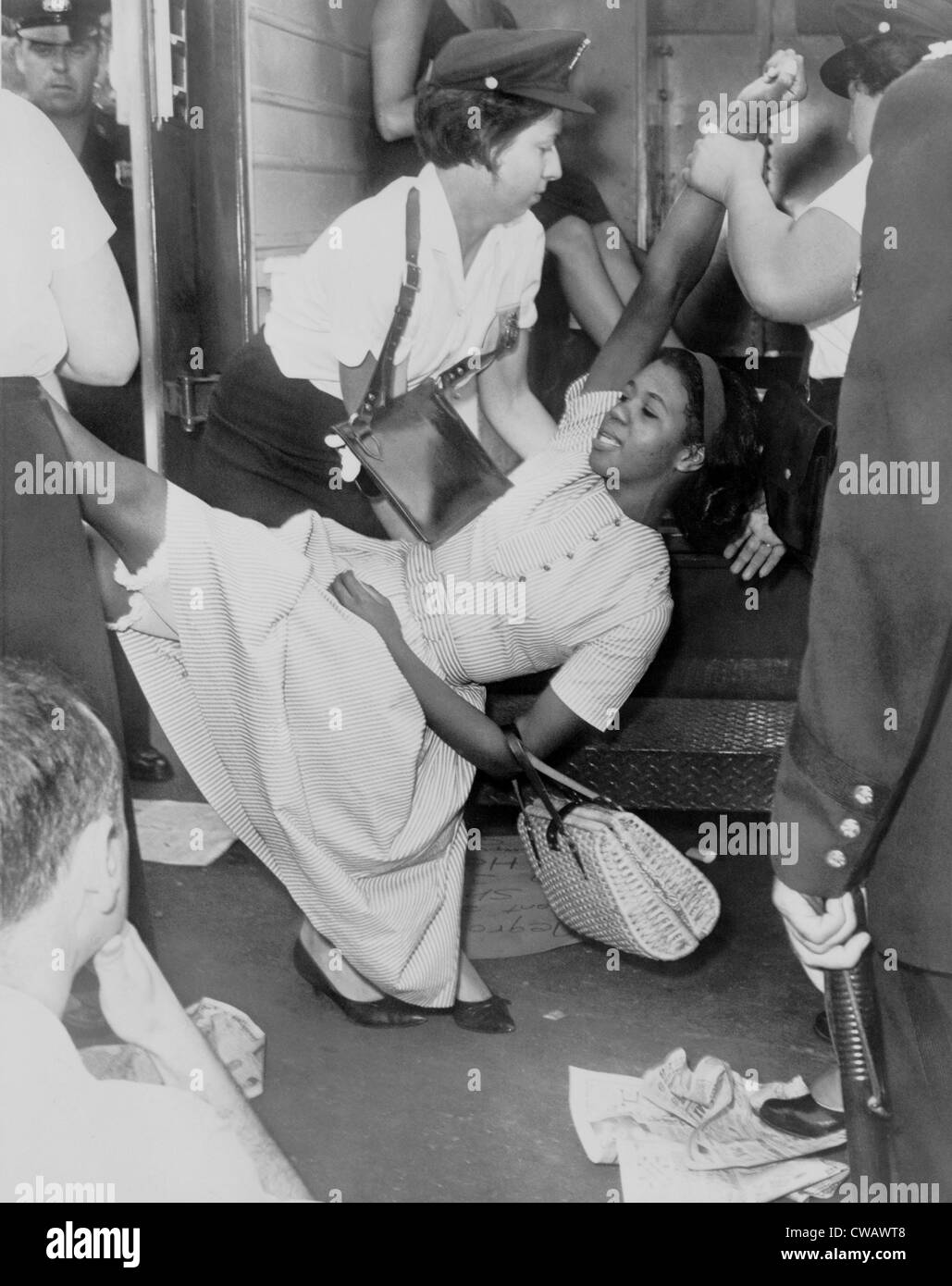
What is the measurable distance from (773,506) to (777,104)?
642 mm

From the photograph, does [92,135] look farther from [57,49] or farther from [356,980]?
[356,980]

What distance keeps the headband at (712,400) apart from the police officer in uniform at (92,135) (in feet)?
3.18

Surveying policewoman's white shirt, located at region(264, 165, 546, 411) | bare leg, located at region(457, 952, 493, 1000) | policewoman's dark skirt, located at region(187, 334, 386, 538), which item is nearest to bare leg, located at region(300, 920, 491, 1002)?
bare leg, located at region(457, 952, 493, 1000)

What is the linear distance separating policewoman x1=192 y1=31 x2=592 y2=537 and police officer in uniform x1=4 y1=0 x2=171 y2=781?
0.53 feet

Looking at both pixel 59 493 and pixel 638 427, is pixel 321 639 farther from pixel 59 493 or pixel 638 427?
pixel 638 427

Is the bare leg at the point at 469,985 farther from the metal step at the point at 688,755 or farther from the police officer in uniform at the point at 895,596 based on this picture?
the police officer in uniform at the point at 895,596

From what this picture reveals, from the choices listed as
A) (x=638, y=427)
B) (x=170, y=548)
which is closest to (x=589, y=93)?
(x=638, y=427)

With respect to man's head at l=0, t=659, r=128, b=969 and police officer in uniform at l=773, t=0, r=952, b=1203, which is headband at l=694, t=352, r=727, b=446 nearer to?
police officer in uniform at l=773, t=0, r=952, b=1203

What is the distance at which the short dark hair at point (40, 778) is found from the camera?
2254 mm

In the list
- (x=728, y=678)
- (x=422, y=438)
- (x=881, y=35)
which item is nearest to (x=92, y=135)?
(x=422, y=438)

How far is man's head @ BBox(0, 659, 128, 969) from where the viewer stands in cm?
226

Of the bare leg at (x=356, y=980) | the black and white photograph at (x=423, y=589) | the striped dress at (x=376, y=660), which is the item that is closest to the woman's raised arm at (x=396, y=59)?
the black and white photograph at (x=423, y=589)

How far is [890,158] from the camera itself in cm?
162

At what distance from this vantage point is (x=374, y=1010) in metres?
2.46
